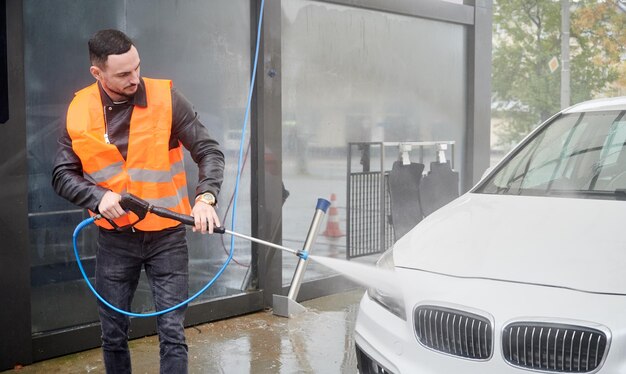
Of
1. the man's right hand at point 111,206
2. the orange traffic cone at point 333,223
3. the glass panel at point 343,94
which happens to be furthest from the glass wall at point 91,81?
the man's right hand at point 111,206

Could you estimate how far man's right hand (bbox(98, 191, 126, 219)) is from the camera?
3580 millimetres

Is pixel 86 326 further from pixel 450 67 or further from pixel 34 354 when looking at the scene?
pixel 450 67

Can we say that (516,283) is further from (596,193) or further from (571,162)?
(571,162)

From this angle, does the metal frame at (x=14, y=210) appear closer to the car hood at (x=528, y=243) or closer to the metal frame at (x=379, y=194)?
the car hood at (x=528, y=243)

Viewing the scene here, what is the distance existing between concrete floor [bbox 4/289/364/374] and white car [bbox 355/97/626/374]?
157cm

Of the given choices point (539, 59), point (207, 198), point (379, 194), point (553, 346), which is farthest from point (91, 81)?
point (539, 59)

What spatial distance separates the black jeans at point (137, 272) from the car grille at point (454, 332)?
1.16m

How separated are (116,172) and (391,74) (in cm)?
481

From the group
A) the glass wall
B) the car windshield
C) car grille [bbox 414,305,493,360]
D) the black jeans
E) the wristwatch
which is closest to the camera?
car grille [bbox 414,305,493,360]

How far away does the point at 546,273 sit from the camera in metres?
3.33

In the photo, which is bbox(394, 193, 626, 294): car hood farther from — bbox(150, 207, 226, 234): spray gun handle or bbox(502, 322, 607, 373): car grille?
bbox(150, 207, 226, 234): spray gun handle

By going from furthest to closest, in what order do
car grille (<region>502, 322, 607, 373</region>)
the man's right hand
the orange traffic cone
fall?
the orange traffic cone
the man's right hand
car grille (<region>502, 322, 607, 373</region>)

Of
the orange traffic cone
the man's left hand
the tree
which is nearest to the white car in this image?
the man's left hand

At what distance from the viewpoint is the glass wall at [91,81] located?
5.36 meters
